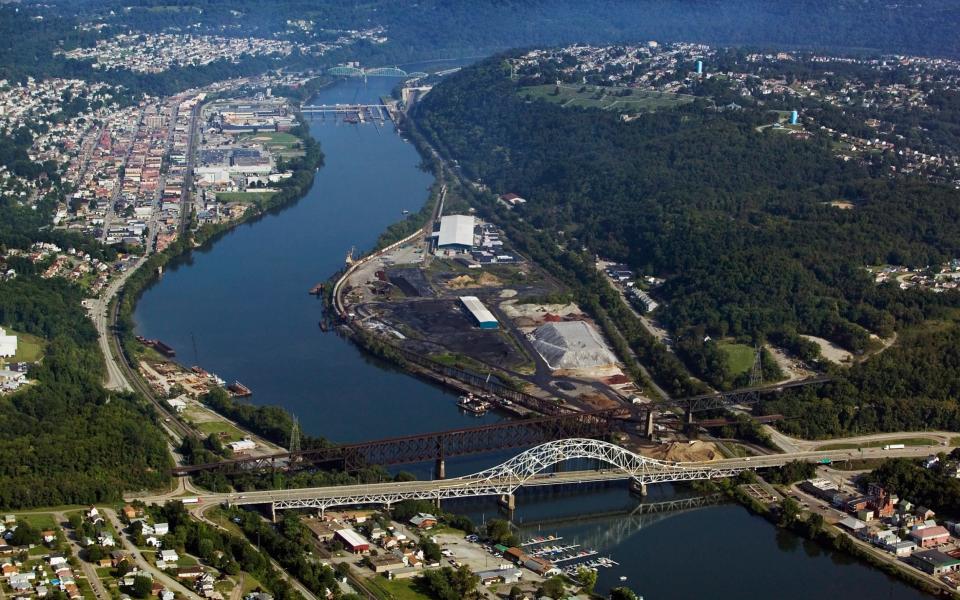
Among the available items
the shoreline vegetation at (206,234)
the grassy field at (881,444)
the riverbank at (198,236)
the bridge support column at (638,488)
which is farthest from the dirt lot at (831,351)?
the shoreline vegetation at (206,234)

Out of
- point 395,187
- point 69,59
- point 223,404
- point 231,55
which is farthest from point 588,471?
point 231,55

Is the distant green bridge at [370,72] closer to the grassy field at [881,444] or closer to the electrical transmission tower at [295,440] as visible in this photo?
the grassy field at [881,444]

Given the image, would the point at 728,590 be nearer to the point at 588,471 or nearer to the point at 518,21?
the point at 588,471

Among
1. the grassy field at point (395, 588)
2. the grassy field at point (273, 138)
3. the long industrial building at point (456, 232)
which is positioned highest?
the grassy field at point (273, 138)

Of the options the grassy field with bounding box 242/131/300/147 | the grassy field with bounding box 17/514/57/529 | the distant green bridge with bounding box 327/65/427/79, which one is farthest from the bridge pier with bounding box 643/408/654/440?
the distant green bridge with bounding box 327/65/427/79

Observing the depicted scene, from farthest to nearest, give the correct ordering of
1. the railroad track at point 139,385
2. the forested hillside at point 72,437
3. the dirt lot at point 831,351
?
1. the dirt lot at point 831,351
2. the railroad track at point 139,385
3. the forested hillside at point 72,437

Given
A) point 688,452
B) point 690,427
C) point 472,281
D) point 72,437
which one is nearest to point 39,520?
point 72,437
